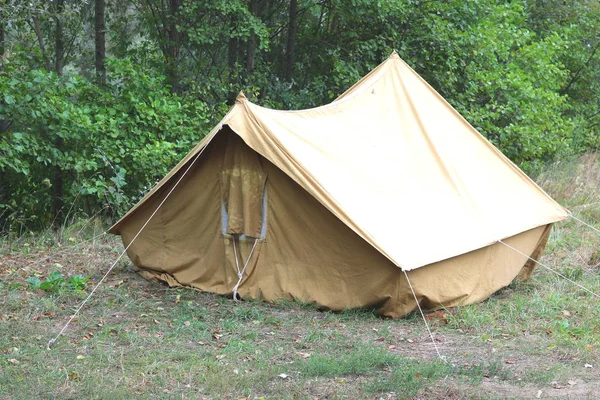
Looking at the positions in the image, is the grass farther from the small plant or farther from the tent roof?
the tent roof

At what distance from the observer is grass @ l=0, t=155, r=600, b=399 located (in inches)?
187

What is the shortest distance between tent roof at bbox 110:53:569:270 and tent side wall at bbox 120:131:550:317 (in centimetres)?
18

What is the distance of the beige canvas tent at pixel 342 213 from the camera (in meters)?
6.34

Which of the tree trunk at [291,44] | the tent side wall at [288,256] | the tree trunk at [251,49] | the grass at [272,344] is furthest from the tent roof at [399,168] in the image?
the tree trunk at [291,44]

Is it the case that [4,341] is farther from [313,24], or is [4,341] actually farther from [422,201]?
[313,24]

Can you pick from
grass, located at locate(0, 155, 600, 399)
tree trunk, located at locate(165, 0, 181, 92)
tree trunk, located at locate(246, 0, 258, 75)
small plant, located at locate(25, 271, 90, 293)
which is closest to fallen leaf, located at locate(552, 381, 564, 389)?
grass, located at locate(0, 155, 600, 399)

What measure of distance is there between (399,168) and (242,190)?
1.47m

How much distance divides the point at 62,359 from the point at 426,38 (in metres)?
9.31

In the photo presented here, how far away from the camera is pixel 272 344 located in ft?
18.5

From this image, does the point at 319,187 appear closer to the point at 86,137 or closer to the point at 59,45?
the point at 86,137

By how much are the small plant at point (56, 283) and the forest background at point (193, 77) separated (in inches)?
83.4

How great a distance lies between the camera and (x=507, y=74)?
43.3ft

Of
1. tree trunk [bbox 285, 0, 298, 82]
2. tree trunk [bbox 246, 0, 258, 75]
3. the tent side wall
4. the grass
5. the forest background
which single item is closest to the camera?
the grass

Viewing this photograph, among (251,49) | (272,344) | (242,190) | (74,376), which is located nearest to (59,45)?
(251,49)
